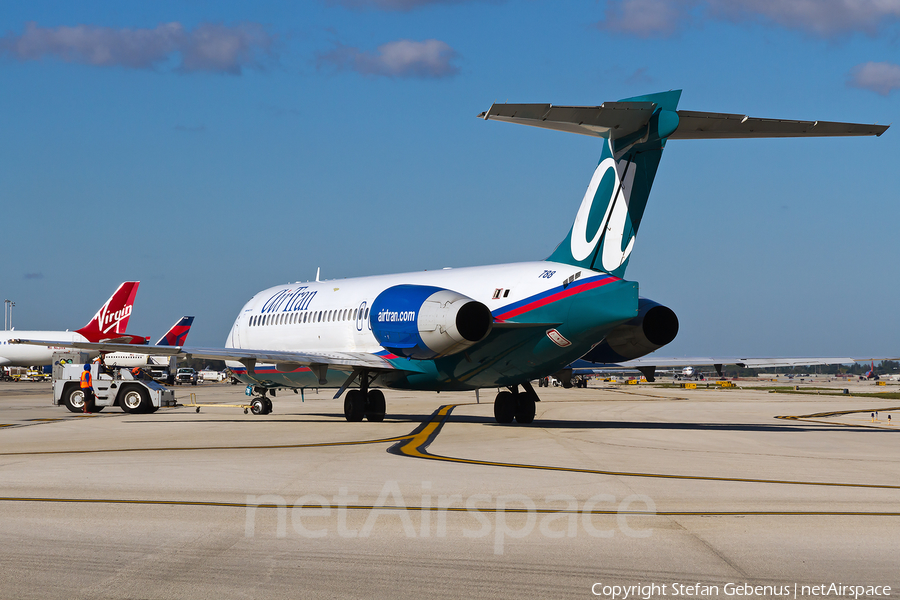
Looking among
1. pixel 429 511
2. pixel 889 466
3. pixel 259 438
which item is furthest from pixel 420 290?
pixel 429 511

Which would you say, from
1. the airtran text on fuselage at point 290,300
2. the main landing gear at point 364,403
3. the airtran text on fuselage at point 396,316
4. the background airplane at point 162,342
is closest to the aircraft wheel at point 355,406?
the main landing gear at point 364,403

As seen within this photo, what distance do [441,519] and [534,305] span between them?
1243 cm

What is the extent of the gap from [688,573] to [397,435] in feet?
44.4

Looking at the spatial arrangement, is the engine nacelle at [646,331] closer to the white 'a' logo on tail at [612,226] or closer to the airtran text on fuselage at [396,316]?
the white 'a' logo on tail at [612,226]

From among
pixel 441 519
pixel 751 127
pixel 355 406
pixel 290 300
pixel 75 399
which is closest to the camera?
pixel 441 519

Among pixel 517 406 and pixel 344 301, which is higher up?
pixel 344 301

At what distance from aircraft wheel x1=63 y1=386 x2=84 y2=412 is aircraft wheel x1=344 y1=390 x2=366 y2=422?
12920 mm

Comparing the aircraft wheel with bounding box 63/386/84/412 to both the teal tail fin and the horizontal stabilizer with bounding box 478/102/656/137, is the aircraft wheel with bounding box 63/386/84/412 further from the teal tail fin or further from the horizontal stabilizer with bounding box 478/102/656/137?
the horizontal stabilizer with bounding box 478/102/656/137

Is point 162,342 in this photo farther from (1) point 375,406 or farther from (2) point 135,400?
(1) point 375,406

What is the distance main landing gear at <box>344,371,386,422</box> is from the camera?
24.5 meters

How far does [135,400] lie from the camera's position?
3216cm

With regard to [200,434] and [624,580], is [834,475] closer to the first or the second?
[624,580]

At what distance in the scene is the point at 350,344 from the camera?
25.7m

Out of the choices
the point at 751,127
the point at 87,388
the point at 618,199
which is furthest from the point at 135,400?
the point at 751,127
